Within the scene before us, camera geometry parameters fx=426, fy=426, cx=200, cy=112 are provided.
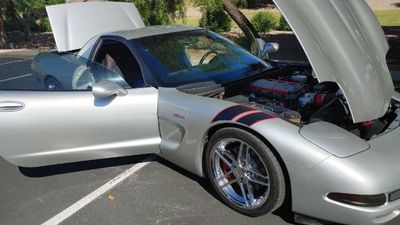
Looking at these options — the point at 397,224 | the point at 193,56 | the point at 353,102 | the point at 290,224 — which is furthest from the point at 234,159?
the point at 193,56

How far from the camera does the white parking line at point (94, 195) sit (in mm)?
3518

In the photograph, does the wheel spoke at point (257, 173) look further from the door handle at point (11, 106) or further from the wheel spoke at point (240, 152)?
the door handle at point (11, 106)

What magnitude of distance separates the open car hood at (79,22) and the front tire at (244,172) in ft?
8.70

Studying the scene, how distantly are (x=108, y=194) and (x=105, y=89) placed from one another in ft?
3.21

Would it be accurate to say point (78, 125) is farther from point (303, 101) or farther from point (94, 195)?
point (303, 101)

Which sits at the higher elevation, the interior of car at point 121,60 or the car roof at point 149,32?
the car roof at point 149,32

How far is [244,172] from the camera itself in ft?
10.9

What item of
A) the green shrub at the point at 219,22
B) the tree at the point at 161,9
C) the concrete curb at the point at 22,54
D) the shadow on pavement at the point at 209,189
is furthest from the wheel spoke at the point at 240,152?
the green shrub at the point at 219,22

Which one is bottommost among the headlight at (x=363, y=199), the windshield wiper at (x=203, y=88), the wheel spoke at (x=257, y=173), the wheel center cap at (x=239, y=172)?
the wheel center cap at (x=239, y=172)

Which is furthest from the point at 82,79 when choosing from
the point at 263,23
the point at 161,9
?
the point at 263,23

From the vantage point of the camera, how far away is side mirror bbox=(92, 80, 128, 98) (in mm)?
3621

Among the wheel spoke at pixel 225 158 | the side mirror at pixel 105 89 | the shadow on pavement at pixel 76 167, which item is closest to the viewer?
the wheel spoke at pixel 225 158

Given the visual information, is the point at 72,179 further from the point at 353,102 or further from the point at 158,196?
the point at 353,102

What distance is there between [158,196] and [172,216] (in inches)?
15.7
